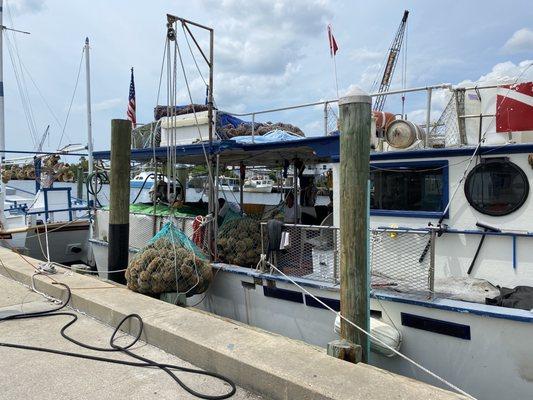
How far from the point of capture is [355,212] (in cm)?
408

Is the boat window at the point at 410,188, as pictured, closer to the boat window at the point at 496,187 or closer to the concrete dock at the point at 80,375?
the boat window at the point at 496,187

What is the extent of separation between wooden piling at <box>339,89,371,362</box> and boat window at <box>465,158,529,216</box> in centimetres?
219

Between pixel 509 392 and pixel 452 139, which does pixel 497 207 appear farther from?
pixel 509 392

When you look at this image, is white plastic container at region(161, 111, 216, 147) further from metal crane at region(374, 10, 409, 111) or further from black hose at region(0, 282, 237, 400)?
metal crane at region(374, 10, 409, 111)

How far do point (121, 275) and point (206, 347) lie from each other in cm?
427

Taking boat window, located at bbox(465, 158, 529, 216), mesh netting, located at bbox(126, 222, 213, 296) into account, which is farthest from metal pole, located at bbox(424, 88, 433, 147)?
mesh netting, located at bbox(126, 222, 213, 296)

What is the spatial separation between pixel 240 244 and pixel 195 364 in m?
3.60

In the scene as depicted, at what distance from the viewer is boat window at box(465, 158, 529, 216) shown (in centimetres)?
532

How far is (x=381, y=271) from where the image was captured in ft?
18.6

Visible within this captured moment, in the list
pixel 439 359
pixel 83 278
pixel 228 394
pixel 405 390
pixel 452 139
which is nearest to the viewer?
pixel 405 390

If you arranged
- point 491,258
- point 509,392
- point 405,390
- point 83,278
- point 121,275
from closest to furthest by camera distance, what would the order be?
point 405,390, point 509,392, point 491,258, point 83,278, point 121,275

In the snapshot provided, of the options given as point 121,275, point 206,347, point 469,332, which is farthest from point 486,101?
point 121,275

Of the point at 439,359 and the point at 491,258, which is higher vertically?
the point at 491,258

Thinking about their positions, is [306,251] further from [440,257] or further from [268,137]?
[268,137]
